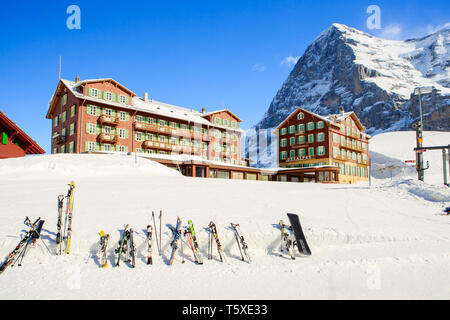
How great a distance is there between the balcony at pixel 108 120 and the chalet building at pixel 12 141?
7310 millimetres

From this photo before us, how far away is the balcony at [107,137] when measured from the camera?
34.2m

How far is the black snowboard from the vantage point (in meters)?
9.93

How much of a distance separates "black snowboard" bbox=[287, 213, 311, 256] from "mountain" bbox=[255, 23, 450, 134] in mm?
123191

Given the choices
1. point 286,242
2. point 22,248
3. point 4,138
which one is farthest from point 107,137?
point 286,242

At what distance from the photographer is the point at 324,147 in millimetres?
47969

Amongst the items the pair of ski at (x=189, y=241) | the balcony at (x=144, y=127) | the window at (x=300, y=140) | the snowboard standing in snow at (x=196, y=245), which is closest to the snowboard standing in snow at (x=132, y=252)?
the pair of ski at (x=189, y=241)

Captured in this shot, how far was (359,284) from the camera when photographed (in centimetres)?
757

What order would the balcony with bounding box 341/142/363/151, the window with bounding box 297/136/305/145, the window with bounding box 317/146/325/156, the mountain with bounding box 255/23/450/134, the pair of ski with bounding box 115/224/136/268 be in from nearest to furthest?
the pair of ski with bounding box 115/224/136/268, the window with bounding box 317/146/325/156, the balcony with bounding box 341/142/363/151, the window with bounding box 297/136/305/145, the mountain with bounding box 255/23/450/134

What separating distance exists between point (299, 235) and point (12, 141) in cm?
2810

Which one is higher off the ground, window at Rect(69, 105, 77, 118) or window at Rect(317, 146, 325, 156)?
window at Rect(69, 105, 77, 118)

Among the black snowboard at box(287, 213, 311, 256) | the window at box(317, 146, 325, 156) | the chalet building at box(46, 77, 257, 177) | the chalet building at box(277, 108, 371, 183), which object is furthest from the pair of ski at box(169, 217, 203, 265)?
the window at box(317, 146, 325, 156)

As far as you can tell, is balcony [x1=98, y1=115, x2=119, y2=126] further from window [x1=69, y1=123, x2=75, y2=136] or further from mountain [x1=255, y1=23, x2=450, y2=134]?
mountain [x1=255, y1=23, x2=450, y2=134]

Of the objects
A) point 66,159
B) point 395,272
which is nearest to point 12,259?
point 395,272

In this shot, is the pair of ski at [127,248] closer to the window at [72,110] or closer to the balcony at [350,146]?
the window at [72,110]
